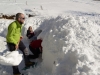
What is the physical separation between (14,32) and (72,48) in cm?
159

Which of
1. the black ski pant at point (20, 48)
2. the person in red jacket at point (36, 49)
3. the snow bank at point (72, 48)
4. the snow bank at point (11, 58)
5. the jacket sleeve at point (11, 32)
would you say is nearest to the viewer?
the snow bank at point (72, 48)

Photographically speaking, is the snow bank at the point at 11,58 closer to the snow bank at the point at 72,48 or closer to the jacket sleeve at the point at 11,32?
the jacket sleeve at the point at 11,32

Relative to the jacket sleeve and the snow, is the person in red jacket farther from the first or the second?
the jacket sleeve

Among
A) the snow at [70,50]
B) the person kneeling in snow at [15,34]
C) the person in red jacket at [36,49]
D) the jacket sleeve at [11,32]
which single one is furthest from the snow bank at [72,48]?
the jacket sleeve at [11,32]

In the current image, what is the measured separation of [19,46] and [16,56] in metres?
0.60

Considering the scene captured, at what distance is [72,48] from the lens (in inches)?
197

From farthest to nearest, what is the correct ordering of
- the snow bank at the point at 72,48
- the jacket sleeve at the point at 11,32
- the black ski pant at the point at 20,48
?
the black ski pant at the point at 20,48 → the jacket sleeve at the point at 11,32 → the snow bank at the point at 72,48

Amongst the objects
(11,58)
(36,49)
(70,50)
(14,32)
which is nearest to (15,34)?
(14,32)

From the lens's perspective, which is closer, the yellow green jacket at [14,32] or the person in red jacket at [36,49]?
the yellow green jacket at [14,32]

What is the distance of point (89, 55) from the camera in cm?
466

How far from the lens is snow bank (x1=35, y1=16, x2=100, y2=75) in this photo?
4477mm

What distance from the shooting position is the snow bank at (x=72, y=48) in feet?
14.7

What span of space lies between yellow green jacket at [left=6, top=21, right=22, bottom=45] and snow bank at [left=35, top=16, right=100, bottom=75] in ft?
2.88

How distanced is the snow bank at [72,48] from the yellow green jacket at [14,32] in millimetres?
878
